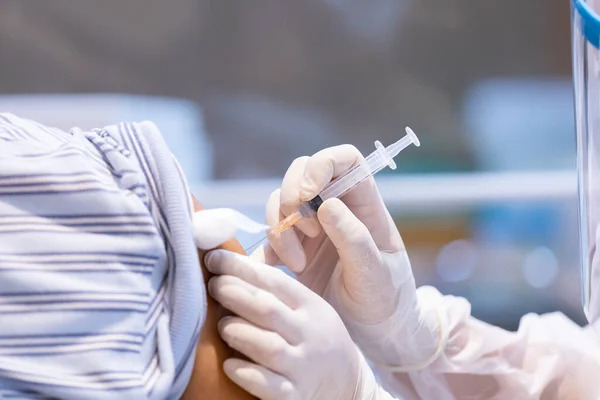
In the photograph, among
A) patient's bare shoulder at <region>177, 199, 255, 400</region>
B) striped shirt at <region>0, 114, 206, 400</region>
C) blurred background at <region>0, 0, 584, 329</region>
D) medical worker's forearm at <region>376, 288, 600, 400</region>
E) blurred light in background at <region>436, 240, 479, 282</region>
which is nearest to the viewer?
striped shirt at <region>0, 114, 206, 400</region>

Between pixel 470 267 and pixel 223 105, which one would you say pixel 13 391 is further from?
pixel 470 267

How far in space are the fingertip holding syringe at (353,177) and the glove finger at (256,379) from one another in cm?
24

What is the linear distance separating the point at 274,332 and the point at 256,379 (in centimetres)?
5

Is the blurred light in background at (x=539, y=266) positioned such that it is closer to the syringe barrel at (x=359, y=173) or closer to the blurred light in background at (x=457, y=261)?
the blurred light in background at (x=457, y=261)

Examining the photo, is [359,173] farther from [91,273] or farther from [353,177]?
[91,273]

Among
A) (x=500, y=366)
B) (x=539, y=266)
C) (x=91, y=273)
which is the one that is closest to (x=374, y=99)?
(x=539, y=266)

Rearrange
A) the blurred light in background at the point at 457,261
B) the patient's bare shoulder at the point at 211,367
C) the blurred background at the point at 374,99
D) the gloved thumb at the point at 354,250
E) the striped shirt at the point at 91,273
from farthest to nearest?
the blurred light in background at the point at 457,261, the blurred background at the point at 374,99, the gloved thumb at the point at 354,250, the patient's bare shoulder at the point at 211,367, the striped shirt at the point at 91,273

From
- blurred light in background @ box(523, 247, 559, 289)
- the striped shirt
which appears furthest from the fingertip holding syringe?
blurred light in background @ box(523, 247, 559, 289)

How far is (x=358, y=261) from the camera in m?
0.88

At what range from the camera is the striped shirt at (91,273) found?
0.51 m

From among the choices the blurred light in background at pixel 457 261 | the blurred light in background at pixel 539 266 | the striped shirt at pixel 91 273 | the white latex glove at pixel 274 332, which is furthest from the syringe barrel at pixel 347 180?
the blurred light in background at pixel 539 266

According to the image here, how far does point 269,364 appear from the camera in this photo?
0.68 meters

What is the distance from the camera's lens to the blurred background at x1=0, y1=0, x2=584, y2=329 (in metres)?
1.83

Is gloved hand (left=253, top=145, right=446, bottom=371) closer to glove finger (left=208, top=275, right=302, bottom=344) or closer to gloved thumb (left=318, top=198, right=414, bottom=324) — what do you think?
gloved thumb (left=318, top=198, right=414, bottom=324)
